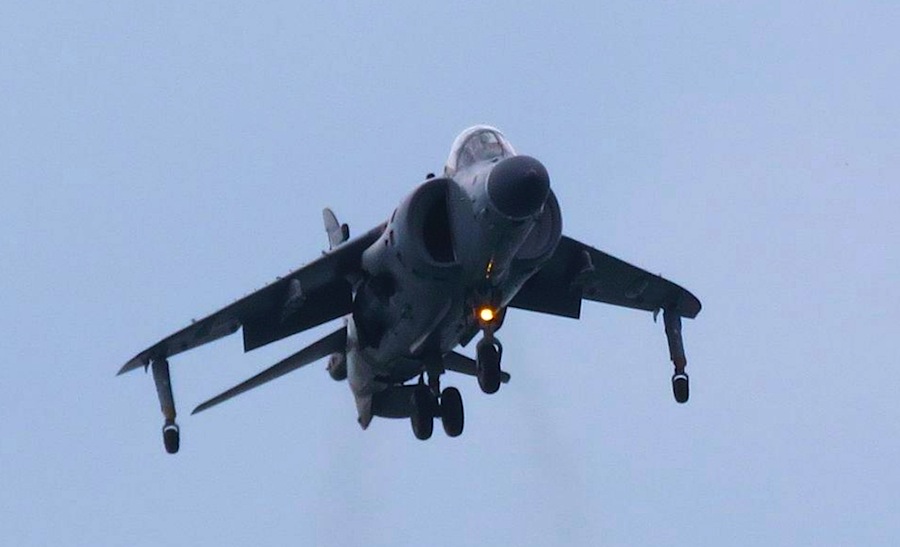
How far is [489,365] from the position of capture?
38.6 meters

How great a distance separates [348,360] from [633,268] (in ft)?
16.0

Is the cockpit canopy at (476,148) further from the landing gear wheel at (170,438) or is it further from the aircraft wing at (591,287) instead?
the landing gear wheel at (170,438)

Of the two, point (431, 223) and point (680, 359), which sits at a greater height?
point (431, 223)

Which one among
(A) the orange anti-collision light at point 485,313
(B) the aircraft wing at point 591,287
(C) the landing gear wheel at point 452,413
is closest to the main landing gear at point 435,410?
(C) the landing gear wheel at point 452,413

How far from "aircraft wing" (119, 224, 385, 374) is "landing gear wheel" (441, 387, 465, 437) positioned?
2.29 m

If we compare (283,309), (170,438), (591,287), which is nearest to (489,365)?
(283,309)

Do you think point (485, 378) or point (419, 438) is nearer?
point (485, 378)

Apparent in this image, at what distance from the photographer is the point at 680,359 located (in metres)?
42.6

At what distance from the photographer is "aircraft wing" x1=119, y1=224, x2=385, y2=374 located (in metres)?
40.8

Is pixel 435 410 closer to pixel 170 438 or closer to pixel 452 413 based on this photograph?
pixel 452 413

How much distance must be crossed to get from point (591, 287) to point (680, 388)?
7.51 ft

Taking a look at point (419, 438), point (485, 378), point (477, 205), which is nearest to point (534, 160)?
point (477, 205)

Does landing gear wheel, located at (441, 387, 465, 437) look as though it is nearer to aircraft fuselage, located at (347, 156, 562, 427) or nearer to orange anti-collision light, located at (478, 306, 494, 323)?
aircraft fuselage, located at (347, 156, 562, 427)

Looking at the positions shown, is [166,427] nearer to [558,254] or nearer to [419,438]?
[419,438]
